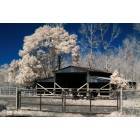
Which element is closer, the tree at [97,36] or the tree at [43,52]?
the tree at [97,36]

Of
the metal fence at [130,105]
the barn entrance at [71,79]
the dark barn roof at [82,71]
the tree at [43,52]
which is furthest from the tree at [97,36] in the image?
the metal fence at [130,105]

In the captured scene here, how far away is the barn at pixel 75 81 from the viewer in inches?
829

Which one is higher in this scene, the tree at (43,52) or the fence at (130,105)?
the tree at (43,52)

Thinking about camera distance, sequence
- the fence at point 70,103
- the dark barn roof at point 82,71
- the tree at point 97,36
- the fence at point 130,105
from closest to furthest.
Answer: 1. the fence at point 130,105
2. the fence at point 70,103
3. the tree at point 97,36
4. the dark barn roof at point 82,71

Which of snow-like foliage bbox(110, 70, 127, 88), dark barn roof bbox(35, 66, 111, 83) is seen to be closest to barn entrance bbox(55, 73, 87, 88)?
dark barn roof bbox(35, 66, 111, 83)

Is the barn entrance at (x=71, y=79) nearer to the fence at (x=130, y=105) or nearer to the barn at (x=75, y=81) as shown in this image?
the barn at (x=75, y=81)

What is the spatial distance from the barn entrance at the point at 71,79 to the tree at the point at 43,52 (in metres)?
0.54

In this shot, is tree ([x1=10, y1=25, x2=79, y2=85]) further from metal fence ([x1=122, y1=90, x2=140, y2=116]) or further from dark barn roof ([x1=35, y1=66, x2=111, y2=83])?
metal fence ([x1=122, y1=90, x2=140, y2=116])

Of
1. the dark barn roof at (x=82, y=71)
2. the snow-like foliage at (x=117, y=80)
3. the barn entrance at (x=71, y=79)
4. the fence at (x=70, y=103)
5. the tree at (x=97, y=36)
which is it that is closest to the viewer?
the fence at (x=70, y=103)
